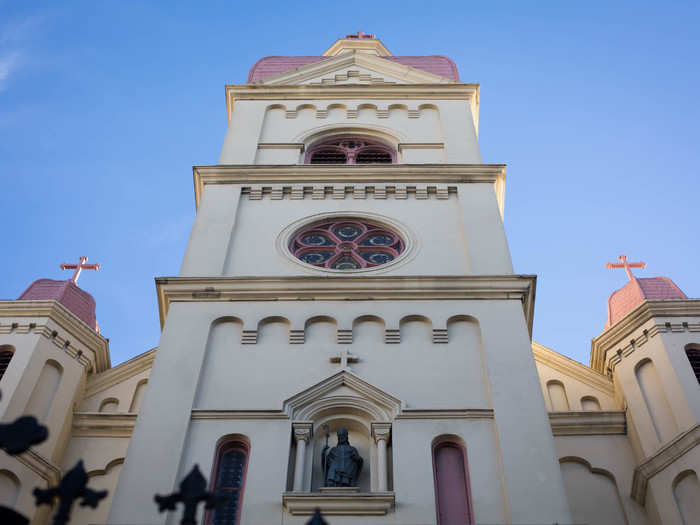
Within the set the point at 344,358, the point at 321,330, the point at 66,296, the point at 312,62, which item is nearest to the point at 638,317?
the point at 321,330

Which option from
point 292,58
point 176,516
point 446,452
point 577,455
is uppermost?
point 292,58

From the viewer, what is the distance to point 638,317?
18.3 metres

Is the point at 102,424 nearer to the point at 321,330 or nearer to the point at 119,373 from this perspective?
the point at 119,373

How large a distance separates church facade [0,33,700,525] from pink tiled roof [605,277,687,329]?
5 cm

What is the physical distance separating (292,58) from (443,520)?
1915cm

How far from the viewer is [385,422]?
43.5 feet

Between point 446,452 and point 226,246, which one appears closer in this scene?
point 446,452

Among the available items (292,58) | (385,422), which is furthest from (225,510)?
(292,58)

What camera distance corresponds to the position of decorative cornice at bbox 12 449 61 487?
15727mm

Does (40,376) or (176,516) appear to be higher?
(40,376)

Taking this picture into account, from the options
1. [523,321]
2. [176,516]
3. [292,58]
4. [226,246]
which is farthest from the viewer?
[292,58]

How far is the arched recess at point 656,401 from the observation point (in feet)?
53.3

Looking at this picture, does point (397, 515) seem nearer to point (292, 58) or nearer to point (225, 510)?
point (225, 510)

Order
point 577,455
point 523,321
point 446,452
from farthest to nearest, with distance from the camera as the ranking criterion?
point 577,455
point 523,321
point 446,452
